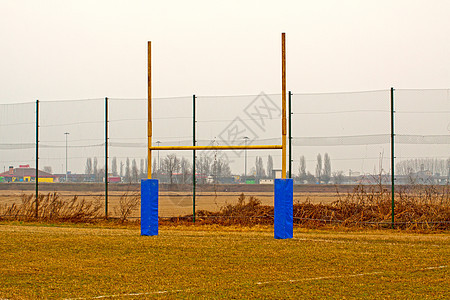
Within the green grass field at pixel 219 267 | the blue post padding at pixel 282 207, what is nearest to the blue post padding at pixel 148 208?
the green grass field at pixel 219 267

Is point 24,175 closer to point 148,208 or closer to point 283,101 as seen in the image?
point 148,208

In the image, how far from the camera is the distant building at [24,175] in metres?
15.8

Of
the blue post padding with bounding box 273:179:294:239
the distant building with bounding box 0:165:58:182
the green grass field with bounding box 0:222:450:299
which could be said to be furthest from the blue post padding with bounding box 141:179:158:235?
the distant building with bounding box 0:165:58:182

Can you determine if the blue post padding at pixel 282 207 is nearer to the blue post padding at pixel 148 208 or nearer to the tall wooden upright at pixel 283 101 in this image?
the tall wooden upright at pixel 283 101

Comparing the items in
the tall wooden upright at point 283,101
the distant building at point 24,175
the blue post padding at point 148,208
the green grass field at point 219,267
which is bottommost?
the green grass field at point 219,267

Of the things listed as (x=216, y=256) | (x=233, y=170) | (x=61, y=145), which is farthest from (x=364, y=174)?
(x=61, y=145)

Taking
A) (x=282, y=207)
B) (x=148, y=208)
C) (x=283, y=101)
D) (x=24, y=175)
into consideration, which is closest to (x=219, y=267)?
(x=282, y=207)

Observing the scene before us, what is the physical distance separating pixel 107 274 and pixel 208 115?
838cm

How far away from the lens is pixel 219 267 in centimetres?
659

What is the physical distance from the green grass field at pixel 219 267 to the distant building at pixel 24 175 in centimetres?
619

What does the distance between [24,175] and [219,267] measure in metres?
11.8

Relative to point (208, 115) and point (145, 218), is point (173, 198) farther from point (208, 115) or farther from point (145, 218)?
point (145, 218)

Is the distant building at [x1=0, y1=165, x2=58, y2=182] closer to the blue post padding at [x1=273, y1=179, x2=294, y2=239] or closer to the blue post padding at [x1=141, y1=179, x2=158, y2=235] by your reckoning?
the blue post padding at [x1=141, y1=179, x2=158, y2=235]

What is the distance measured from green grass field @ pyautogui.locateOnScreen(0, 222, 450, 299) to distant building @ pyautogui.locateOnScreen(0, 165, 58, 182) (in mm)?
6192
